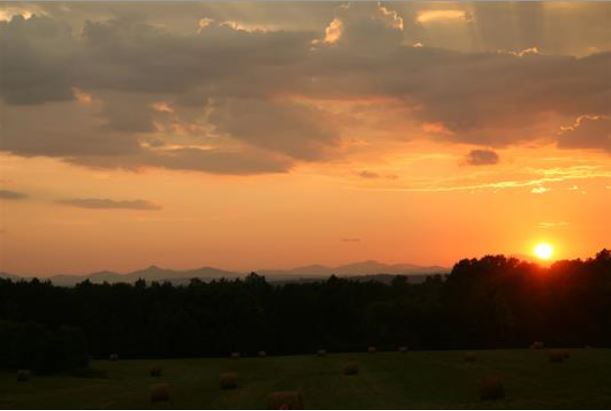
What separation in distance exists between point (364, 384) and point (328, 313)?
4709cm

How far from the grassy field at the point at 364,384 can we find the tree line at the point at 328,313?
973 inches

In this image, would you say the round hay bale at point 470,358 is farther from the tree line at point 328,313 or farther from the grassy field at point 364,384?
the tree line at point 328,313

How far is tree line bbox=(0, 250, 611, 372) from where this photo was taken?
67562mm

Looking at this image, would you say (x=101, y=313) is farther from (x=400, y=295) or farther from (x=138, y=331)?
(x=400, y=295)

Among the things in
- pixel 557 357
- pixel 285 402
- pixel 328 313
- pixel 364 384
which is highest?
pixel 328 313

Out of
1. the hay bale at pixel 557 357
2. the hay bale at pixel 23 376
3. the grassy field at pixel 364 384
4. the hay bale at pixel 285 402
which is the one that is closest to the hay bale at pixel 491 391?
the grassy field at pixel 364 384

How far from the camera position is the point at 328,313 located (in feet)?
255

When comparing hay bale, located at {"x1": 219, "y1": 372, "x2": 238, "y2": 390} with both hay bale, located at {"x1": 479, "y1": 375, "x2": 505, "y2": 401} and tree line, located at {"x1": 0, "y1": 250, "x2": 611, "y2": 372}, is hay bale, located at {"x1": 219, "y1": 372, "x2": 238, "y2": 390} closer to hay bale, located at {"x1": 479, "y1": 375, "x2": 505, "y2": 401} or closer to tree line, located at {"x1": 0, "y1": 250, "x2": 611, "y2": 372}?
hay bale, located at {"x1": 479, "y1": 375, "x2": 505, "y2": 401}

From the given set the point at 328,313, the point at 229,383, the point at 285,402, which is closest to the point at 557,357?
the point at 229,383

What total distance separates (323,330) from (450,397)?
50554 millimetres

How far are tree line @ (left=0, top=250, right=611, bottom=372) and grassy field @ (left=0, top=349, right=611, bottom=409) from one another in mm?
24720

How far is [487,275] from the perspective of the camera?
7681 cm

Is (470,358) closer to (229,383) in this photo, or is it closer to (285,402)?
(229,383)

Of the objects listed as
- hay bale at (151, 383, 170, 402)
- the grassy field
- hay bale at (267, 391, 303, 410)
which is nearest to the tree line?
the grassy field
